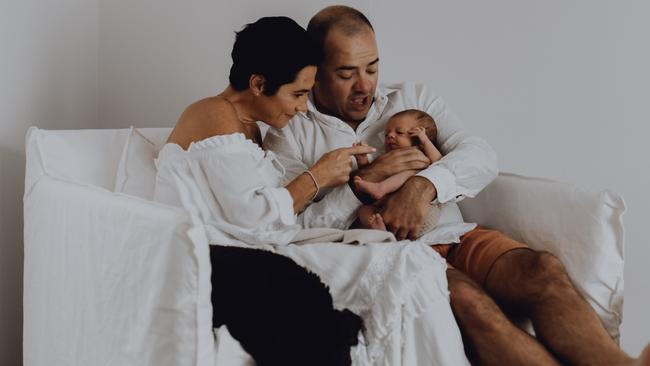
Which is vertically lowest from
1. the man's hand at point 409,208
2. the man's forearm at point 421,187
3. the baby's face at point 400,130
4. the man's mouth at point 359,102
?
the man's hand at point 409,208

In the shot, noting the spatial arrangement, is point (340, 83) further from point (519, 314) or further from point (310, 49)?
point (519, 314)

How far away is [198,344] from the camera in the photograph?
1406mm

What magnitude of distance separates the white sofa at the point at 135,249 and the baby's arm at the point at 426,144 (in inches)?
7.9

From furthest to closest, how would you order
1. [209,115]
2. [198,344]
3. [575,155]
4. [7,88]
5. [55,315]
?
[575,155] → [7,88] → [209,115] → [55,315] → [198,344]

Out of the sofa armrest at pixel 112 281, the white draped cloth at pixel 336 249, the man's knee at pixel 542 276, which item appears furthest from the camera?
the man's knee at pixel 542 276

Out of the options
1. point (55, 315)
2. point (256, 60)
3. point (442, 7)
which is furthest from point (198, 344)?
point (442, 7)

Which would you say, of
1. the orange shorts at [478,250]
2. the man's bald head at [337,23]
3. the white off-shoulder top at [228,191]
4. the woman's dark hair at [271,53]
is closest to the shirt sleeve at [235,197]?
the white off-shoulder top at [228,191]

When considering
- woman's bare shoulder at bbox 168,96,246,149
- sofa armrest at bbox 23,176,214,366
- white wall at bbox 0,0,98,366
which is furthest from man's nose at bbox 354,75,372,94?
white wall at bbox 0,0,98,366

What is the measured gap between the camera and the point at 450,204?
222 centimetres

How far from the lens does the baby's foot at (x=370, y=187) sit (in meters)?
2.13

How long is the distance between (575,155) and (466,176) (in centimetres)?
90

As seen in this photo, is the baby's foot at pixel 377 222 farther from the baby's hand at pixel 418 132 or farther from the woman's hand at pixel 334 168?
the baby's hand at pixel 418 132

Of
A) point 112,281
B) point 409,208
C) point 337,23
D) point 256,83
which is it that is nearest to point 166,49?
point 337,23

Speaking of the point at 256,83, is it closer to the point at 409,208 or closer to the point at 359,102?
the point at 359,102
